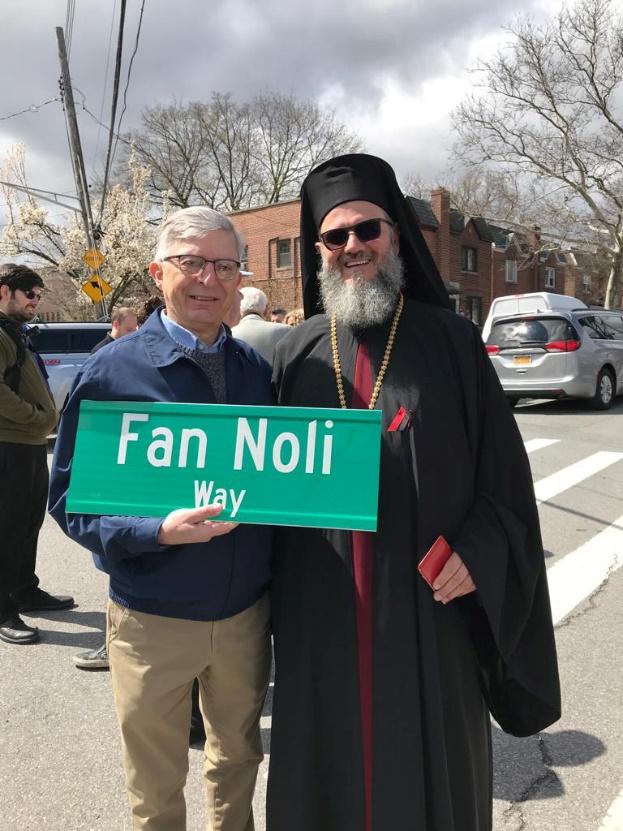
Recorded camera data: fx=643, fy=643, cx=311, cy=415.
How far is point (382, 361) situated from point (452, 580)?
647 millimetres

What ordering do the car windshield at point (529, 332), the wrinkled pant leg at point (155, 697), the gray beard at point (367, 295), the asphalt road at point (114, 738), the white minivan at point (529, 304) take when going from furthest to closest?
the white minivan at point (529, 304)
the car windshield at point (529, 332)
the asphalt road at point (114, 738)
the gray beard at point (367, 295)
the wrinkled pant leg at point (155, 697)

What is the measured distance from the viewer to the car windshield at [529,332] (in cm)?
1170

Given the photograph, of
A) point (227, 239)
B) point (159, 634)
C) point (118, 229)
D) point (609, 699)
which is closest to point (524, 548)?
point (159, 634)

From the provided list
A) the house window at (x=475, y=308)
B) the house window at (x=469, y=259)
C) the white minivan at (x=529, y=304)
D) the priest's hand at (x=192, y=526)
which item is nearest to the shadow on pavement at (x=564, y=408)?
the white minivan at (x=529, y=304)

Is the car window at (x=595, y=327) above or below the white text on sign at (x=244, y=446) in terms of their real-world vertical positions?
above

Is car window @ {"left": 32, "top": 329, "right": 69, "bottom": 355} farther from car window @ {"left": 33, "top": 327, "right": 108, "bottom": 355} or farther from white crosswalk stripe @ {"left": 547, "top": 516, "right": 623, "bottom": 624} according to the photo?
white crosswalk stripe @ {"left": 547, "top": 516, "right": 623, "bottom": 624}

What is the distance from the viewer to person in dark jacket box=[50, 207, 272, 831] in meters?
1.75

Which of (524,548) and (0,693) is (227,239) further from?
(0,693)

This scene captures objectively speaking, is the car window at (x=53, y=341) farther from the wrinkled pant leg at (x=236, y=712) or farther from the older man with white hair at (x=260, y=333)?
the wrinkled pant leg at (x=236, y=712)

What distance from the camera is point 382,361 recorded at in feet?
6.21

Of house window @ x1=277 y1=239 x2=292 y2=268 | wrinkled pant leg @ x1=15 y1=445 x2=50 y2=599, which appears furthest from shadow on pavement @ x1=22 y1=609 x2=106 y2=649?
house window @ x1=277 y1=239 x2=292 y2=268

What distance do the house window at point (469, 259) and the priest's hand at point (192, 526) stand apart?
33.0m

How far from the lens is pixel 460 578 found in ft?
5.59

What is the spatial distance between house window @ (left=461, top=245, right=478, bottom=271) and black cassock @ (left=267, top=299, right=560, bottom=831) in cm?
3255
